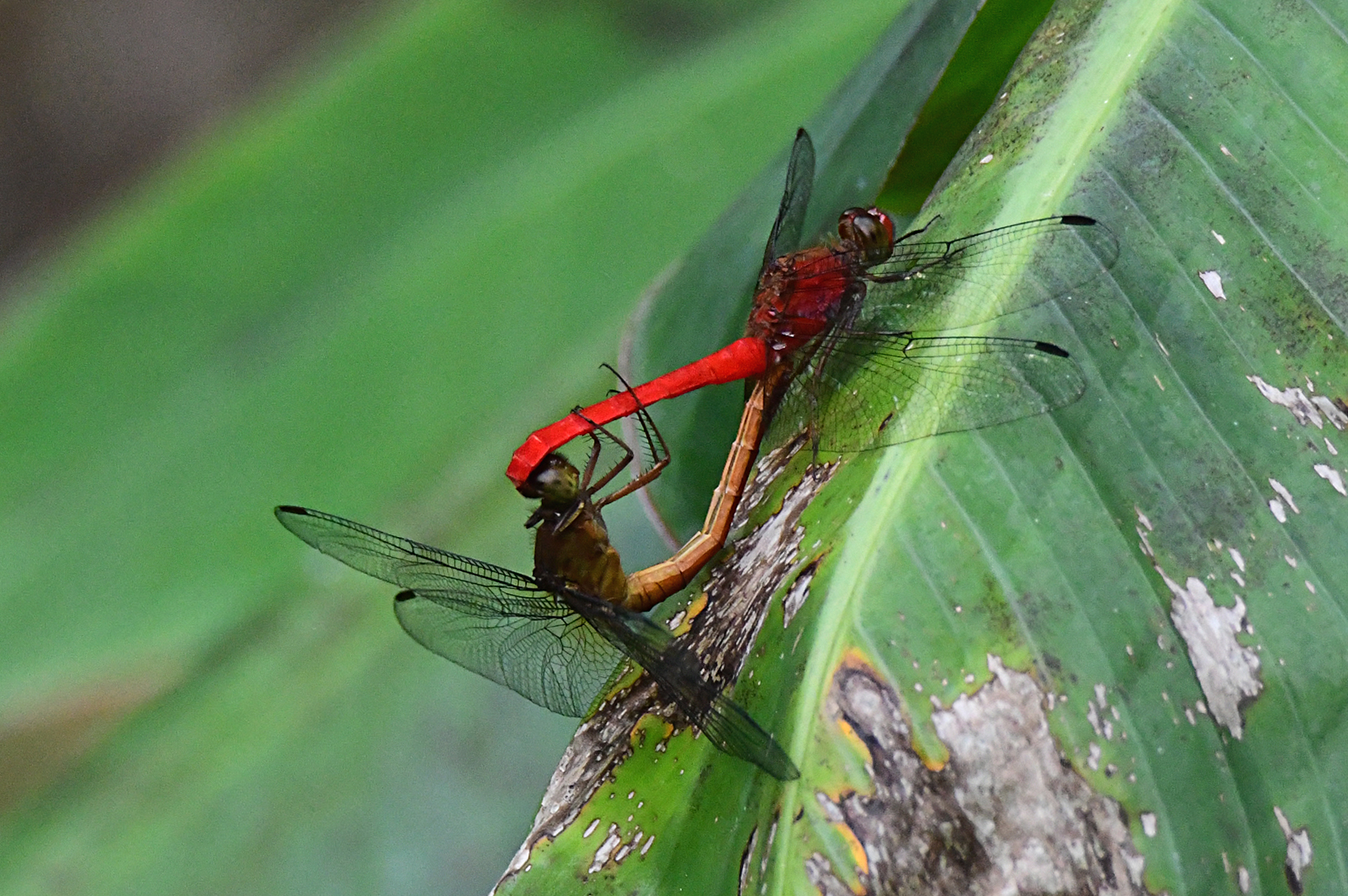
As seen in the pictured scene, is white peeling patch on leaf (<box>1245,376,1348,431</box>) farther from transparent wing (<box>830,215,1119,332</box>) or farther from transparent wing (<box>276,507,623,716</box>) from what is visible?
transparent wing (<box>276,507,623,716</box>)

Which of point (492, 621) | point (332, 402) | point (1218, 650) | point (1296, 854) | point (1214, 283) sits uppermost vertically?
point (332, 402)

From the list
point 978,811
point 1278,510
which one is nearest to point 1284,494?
point 1278,510

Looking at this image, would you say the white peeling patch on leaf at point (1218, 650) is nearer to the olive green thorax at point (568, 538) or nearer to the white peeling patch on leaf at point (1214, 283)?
the white peeling patch on leaf at point (1214, 283)

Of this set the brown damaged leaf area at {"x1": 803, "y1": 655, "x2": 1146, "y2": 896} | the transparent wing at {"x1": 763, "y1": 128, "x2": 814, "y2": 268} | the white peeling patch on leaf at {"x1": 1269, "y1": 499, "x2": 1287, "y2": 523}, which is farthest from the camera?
the transparent wing at {"x1": 763, "y1": 128, "x2": 814, "y2": 268}

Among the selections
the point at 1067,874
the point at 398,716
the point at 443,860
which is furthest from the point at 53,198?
the point at 1067,874

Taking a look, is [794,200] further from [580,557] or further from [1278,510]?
[1278,510]

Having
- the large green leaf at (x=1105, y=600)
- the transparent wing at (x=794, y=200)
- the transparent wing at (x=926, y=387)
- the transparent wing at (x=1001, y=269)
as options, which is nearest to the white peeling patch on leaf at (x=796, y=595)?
the large green leaf at (x=1105, y=600)

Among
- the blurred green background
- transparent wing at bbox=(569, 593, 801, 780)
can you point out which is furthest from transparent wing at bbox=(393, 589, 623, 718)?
the blurred green background

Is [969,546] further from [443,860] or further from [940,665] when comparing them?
[443,860]
